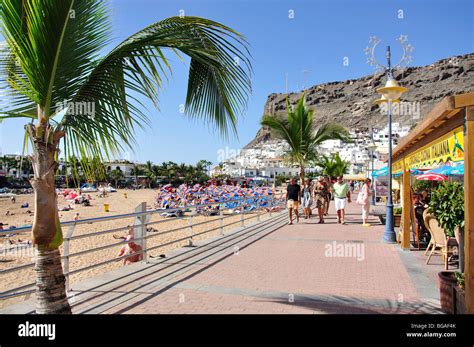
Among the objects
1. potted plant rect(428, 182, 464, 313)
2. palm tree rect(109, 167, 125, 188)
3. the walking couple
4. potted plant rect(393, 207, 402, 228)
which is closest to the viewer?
potted plant rect(428, 182, 464, 313)

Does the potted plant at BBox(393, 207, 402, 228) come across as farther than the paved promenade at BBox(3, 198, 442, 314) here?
Yes

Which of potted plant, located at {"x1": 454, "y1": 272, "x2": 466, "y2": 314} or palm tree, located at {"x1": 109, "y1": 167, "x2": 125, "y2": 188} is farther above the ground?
palm tree, located at {"x1": 109, "y1": 167, "x2": 125, "y2": 188}

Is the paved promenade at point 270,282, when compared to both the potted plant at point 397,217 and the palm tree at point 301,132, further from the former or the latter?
the palm tree at point 301,132

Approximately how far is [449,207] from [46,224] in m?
5.40

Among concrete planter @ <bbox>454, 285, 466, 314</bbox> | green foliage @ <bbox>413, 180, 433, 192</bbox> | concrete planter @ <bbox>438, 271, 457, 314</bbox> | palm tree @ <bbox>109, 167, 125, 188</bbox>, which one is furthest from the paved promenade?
palm tree @ <bbox>109, 167, 125, 188</bbox>

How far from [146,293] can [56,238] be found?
235cm

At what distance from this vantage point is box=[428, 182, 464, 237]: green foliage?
18.1ft

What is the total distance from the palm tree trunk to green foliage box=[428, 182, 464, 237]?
526 cm

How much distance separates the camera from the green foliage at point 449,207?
5512 millimetres

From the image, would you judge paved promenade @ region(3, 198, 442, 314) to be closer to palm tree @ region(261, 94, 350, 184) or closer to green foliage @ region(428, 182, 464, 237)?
green foliage @ region(428, 182, 464, 237)

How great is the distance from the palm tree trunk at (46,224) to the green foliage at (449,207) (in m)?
5.26

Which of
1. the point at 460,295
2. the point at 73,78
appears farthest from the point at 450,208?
the point at 73,78

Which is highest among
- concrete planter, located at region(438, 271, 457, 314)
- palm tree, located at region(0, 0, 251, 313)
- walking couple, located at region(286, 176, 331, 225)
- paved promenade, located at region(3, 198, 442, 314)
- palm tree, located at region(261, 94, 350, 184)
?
palm tree, located at region(261, 94, 350, 184)
